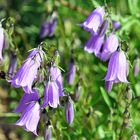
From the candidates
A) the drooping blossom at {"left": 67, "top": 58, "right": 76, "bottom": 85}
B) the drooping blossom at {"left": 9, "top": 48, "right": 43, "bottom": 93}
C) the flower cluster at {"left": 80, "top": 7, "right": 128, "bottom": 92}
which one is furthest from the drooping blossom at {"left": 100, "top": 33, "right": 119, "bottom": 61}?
the drooping blossom at {"left": 9, "top": 48, "right": 43, "bottom": 93}

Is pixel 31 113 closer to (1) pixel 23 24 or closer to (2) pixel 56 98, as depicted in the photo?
(2) pixel 56 98

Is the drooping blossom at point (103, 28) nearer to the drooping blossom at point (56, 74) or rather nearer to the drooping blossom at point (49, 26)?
the drooping blossom at point (56, 74)

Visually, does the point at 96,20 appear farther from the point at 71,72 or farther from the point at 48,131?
the point at 48,131

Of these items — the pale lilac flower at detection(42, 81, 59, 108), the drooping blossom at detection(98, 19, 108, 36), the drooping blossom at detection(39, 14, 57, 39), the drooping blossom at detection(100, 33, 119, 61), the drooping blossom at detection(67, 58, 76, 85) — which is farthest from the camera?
the drooping blossom at detection(39, 14, 57, 39)

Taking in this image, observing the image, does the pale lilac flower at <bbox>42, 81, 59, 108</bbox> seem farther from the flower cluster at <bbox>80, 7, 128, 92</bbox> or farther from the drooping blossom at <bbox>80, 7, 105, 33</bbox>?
the drooping blossom at <bbox>80, 7, 105, 33</bbox>

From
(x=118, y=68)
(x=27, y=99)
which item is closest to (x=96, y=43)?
(x=118, y=68)

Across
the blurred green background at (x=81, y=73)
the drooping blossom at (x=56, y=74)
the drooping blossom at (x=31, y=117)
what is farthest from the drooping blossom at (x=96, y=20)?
the drooping blossom at (x=31, y=117)
